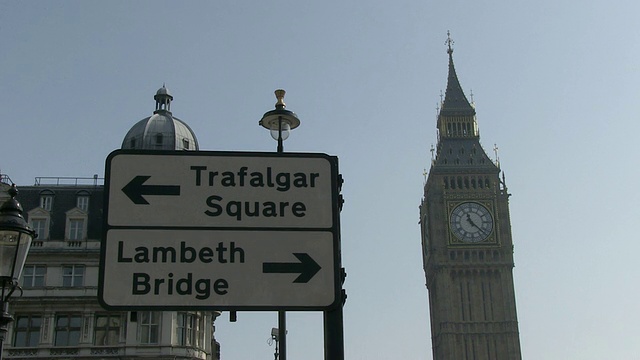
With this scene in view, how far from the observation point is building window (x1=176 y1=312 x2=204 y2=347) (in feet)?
157

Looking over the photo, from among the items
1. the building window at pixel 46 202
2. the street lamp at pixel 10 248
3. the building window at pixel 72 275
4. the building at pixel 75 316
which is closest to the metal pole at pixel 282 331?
the street lamp at pixel 10 248

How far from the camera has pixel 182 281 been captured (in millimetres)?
7016

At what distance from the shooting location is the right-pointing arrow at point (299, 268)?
7.17 meters

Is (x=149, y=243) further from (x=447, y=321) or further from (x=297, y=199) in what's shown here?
(x=447, y=321)

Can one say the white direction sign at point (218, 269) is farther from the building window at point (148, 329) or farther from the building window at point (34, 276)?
the building window at point (34, 276)

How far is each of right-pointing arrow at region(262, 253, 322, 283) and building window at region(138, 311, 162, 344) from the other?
41141mm

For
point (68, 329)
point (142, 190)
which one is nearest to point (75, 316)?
point (68, 329)

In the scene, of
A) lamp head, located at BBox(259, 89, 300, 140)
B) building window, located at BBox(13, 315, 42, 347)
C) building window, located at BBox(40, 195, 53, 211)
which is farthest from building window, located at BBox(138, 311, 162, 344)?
lamp head, located at BBox(259, 89, 300, 140)

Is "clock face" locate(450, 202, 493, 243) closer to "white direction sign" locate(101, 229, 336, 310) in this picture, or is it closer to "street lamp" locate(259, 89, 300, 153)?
"street lamp" locate(259, 89, 300, 153)

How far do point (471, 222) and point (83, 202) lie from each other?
67.7 metres

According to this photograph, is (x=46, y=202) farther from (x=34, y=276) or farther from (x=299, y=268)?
(x=299, y=268)

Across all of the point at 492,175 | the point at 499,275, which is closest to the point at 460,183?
the point at 492,175

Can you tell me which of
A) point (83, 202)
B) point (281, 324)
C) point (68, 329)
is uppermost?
point (83, 202)

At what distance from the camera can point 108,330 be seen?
154ft
